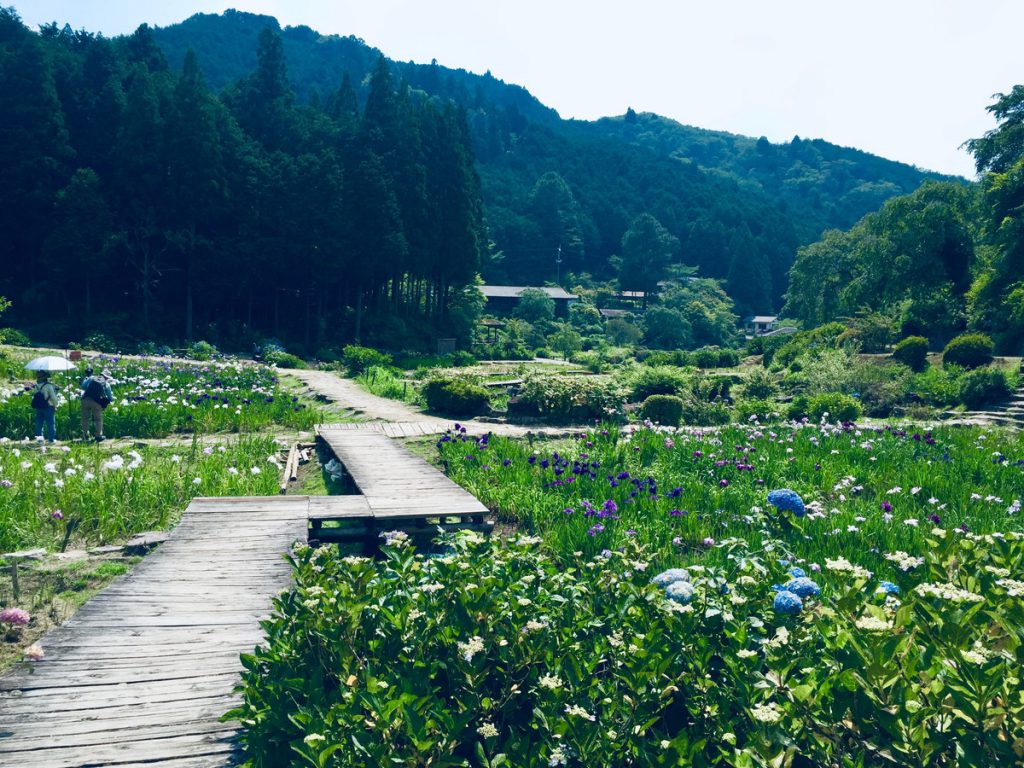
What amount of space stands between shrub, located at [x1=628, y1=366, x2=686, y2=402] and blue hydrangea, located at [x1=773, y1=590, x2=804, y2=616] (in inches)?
582

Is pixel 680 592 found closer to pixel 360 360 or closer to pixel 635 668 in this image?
pixel 635 668

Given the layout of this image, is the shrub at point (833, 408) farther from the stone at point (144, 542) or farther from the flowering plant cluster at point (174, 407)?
the stone at point (144, 542)

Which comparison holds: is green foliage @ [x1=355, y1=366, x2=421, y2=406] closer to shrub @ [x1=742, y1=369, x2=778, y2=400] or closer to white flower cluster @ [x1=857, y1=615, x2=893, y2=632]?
shrub @ [x1=742, y1=369, x2=778, y2=400]

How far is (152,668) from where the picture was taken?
3877mm

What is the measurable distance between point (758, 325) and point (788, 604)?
273 ft

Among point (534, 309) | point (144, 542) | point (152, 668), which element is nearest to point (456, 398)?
point (144, 542)

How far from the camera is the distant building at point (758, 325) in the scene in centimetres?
7881

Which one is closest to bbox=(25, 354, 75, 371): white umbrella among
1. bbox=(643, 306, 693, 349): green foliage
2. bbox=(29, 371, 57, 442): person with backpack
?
bbox=(29, 371, 57, 442): person with backpack

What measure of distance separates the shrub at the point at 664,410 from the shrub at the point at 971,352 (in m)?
11.9

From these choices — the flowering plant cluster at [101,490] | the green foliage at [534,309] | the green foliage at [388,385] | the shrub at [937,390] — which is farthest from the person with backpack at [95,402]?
the green foliage at [534,309]

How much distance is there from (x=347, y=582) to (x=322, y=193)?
35.2m

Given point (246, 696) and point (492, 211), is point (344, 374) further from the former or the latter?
point (492, 211)

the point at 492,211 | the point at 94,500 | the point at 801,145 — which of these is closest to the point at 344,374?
the point at 94,500

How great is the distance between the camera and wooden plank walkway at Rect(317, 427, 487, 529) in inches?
265
